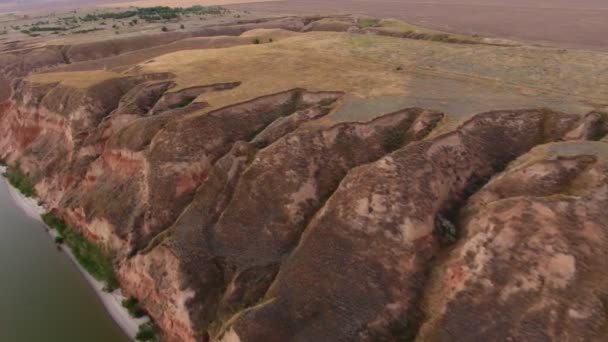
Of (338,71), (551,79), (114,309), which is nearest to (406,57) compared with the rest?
(338,71)

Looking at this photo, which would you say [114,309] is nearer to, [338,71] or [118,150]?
[118,150]

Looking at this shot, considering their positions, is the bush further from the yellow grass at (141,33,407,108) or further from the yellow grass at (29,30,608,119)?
the yellow grass at (141,33,407,108)

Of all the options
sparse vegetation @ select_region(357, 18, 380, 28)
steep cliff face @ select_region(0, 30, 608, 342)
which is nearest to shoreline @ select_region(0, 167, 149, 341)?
steep cliff face @ select_region(0, 30, 608, 342)

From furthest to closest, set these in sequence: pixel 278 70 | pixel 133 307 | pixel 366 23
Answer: pixel 366 23, pixel 278 70, pixel 133 307

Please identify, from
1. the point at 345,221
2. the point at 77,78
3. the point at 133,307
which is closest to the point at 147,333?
the point at 133,307

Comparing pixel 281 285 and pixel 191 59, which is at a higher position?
pixel 191 59

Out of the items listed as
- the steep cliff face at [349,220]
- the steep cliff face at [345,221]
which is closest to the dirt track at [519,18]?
the steep cliff face at [349,220]

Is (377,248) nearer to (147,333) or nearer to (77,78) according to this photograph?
(147,333)
